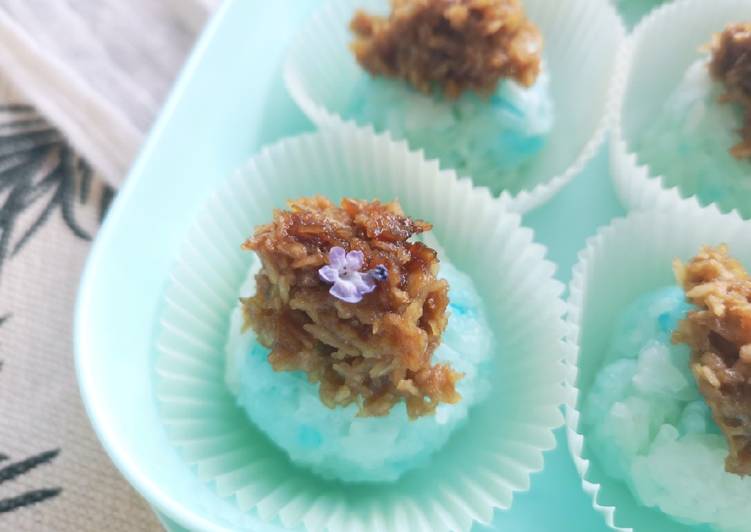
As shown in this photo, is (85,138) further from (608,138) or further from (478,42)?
(608,138)

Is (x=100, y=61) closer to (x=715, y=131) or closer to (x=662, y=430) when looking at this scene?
(x=715, y=131)

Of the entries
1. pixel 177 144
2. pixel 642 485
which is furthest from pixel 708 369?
pixel 177 144

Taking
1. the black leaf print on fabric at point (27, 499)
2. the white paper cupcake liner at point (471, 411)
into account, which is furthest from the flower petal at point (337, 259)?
the black leaf print on fabric at point (27, 499)

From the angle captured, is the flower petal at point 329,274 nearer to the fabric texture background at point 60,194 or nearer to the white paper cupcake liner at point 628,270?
the white paper cupcake liner at point 628,270

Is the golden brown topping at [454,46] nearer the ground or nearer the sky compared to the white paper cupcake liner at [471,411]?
nearer the sky

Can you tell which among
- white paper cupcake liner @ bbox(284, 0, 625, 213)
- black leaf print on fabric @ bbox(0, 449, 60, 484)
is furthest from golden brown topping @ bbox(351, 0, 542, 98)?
black leaf print on fabric @ bbox(0, 449, 60, 484)

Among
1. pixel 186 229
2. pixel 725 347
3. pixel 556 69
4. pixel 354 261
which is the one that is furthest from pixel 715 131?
pixel 186 229

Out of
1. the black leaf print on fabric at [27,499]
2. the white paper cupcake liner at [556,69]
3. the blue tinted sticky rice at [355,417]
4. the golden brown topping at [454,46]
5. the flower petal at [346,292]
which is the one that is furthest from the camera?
the white paper cupcake liner at [556,69]
